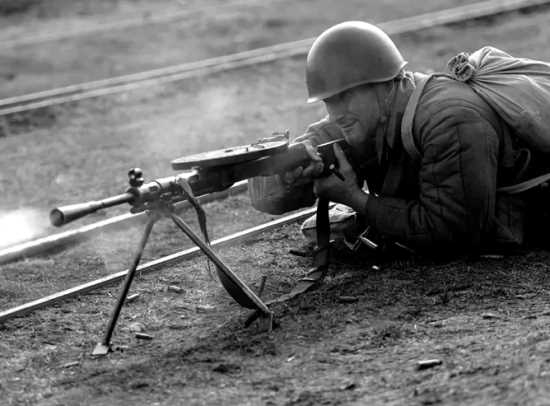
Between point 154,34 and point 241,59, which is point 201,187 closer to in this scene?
point 241,59

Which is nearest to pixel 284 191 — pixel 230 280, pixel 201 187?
pixel 230 280

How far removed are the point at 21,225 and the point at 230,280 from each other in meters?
3.73

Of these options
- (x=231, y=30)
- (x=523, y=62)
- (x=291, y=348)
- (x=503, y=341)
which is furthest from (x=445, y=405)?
(x=231, y=30)

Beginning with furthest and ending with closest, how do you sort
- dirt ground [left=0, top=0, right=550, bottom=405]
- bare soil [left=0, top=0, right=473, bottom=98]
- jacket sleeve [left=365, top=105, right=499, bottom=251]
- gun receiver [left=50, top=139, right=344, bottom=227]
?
bare soil [left=0, top=0, right=473, bottom=98], jacket sleeve [left=365, top=105, right=499, bottom=251], gun receiver [left=50, top=139, right=344, bottom=227], dirt ground [left=0, top=0, right=550, bottom=405]

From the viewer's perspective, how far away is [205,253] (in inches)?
217

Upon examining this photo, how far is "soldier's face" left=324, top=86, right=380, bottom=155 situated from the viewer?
6.09 meters

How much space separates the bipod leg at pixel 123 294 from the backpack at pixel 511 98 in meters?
1.66

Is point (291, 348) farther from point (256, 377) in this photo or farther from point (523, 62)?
point (523, 62)

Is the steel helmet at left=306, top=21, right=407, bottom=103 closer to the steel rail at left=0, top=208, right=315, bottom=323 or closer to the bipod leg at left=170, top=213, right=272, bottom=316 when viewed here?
the bipod leg at left=170, top=213, right=272, bottom=316

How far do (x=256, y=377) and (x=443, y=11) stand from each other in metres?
13.1

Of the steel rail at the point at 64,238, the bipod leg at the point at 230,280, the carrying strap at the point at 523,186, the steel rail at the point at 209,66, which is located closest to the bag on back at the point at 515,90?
the carrying strap at the point at 523,186

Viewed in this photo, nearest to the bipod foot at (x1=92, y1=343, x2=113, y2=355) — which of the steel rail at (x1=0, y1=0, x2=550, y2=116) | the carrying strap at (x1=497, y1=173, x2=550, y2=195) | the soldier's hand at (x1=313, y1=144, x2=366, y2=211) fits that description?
the soldier's hand at (x1=313, y1=144, x2=366, y2=211)

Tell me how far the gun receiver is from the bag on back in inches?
37.4

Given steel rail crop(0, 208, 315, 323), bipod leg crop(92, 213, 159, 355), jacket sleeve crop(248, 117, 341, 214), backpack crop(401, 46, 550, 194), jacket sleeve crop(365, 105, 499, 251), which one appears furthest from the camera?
jacket sleeve crop(248, 117, 341, 214)
